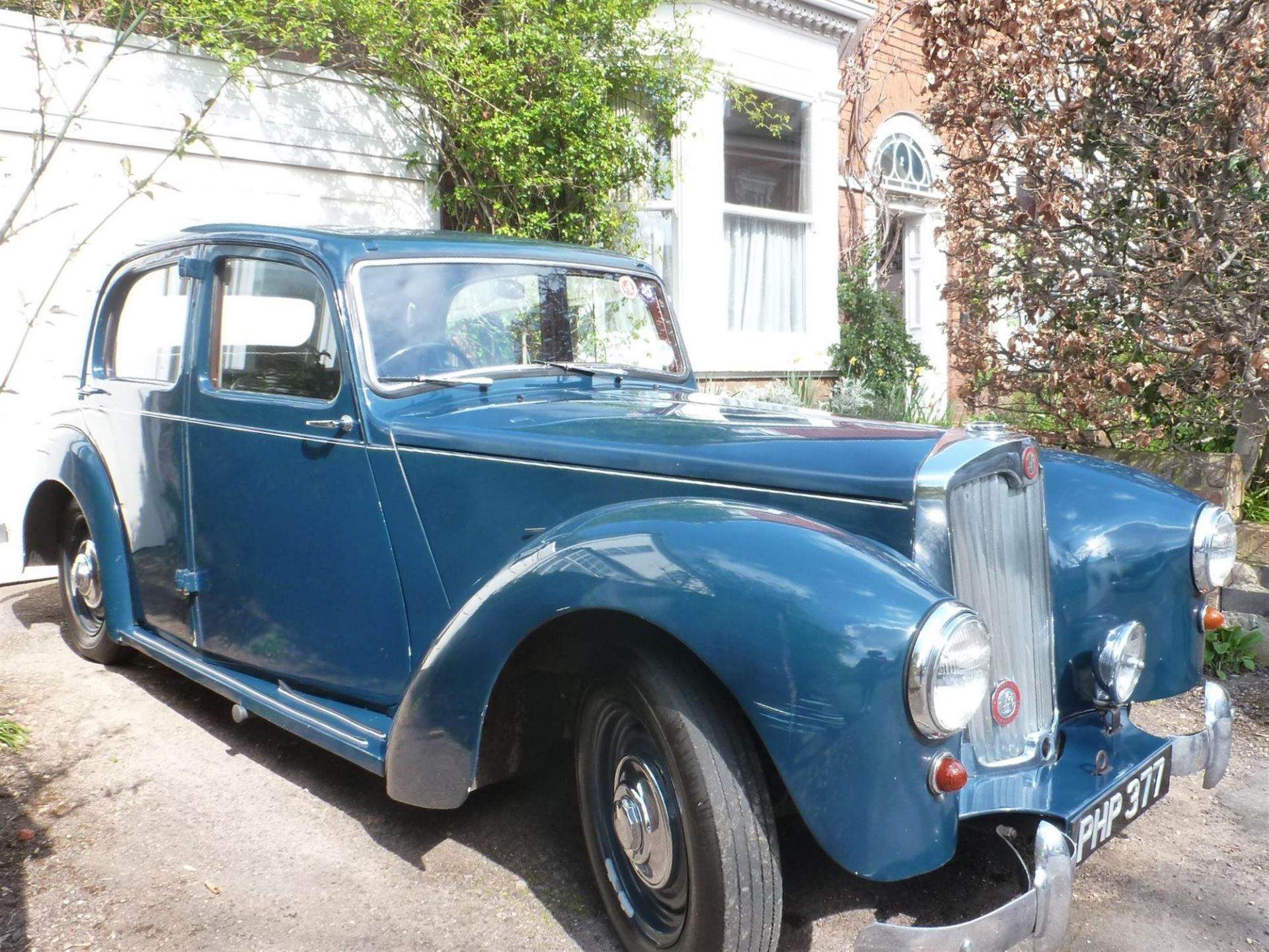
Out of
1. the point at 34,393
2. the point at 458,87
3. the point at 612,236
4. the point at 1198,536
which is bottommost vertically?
the point at 1198,536

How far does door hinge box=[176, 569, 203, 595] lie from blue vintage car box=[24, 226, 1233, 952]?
2 cm

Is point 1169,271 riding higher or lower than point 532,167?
lower

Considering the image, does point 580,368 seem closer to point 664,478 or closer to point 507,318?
point 507,318

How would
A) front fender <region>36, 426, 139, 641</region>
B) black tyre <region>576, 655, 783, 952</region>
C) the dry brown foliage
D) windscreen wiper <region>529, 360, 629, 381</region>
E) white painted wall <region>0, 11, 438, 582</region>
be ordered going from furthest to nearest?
white painted wall <region>0, 11, 438, 582</region>
the dry brown foliage
front fender <region>36, 426, 139, 641</region>
windscreen wiper <region>529, 360, 629, 381</region>
black tyre <region>576, 655, 783, 952</region>

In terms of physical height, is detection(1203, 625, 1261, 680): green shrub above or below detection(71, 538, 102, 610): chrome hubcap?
below

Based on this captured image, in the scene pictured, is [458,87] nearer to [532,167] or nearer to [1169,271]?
[532,167]

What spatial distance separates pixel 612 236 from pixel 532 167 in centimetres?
79

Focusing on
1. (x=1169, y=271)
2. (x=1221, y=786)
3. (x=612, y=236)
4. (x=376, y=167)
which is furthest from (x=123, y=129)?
(x=1221, y=786)

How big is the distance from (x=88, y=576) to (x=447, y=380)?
2138mm

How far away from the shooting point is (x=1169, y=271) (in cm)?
478

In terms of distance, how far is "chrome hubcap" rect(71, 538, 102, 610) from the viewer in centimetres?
410

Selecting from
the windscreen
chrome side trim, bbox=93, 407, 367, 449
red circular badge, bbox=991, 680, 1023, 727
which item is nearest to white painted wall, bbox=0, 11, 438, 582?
chrome side trim, bbox=93, 407, 367, 449

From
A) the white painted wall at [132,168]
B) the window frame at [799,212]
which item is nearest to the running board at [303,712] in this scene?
the white painted wall at [132,168]

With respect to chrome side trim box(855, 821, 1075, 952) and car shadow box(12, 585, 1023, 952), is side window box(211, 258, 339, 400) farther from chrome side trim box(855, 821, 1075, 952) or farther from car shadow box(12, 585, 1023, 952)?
chrome side trim box(855, 821, 1075, 952)
